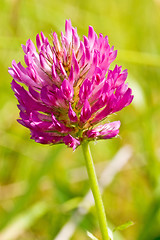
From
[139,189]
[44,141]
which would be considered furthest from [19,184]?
[44,141]

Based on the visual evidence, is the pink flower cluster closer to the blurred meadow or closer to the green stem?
the green stem

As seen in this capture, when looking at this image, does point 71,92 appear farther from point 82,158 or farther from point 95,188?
point 82,158

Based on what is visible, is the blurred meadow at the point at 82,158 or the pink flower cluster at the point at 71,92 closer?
the pink flower cluster at the point at 71,92

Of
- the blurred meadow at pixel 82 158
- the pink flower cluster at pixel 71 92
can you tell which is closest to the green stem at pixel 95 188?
the pink flower cluster at pixel 71 92

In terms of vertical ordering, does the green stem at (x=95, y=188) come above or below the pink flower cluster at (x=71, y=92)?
below

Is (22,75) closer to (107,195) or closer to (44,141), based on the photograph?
(44,141)

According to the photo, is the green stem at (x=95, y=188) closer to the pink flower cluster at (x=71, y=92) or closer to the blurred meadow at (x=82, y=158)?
the pink flower cluster at (x=71, y=92)
